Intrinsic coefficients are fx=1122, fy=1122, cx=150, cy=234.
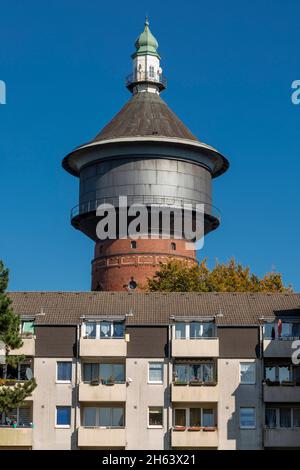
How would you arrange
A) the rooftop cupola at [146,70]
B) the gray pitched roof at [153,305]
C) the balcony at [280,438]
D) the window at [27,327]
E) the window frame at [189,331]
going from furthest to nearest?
the rooftop cupola at [146,70]
the gray pitched roof at [153,305]
the window at [27,327]
the window frame at [189,331]
the balcony at [280,438]

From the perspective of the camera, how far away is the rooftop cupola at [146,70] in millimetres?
105438

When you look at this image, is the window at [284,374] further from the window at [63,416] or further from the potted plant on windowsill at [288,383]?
the window at [63,416]

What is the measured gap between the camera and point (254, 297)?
234 ft

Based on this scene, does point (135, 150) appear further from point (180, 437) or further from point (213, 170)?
point (180, 437)

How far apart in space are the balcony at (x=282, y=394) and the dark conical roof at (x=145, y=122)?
35007 millimetres

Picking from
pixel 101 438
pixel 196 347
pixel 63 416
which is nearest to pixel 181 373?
pixel 196 347

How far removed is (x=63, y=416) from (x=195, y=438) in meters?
7.79

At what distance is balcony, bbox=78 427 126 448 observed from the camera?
63.8m

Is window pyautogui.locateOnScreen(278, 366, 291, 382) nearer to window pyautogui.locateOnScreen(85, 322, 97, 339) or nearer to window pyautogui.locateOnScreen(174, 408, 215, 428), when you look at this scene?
window pyautogui.locateOnScreen(174, 408, 215, 428)

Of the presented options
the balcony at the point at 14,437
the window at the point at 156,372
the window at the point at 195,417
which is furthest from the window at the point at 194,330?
the balcony at the point at 14,437

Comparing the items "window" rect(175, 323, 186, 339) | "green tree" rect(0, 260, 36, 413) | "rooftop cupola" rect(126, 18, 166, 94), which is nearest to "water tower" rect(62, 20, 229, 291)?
"rooftop cupola" rect(126, 18, 166, 94)

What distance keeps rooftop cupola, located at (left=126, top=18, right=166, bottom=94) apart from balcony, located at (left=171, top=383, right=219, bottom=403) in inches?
1817

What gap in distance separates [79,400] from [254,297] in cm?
1381
